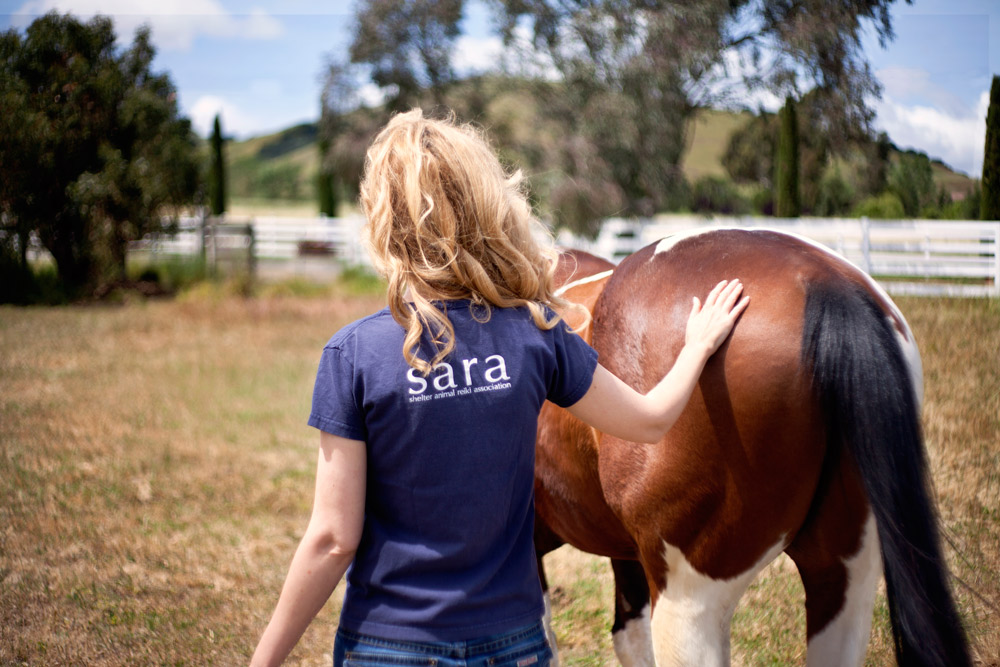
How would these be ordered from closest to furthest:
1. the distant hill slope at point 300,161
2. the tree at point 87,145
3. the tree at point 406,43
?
the tree at point 87,145 < the distant hill slope at point 300,161 < the tree at point 406,43

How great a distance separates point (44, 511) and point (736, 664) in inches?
172

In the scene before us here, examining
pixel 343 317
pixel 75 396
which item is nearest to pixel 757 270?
pixel 75 396

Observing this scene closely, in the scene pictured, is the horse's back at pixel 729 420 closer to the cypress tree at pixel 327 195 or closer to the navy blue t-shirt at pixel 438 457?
the navy blue t-shirt at pixel 438 457

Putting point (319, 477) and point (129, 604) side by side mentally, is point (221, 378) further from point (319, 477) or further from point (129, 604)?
point (319, 477)

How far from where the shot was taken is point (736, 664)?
3.12 m

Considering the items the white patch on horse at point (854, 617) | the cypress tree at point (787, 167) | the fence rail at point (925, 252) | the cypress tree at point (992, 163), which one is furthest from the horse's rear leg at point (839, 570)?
the cypress tree at point (787, 167)

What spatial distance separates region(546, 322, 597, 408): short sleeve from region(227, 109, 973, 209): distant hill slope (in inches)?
109

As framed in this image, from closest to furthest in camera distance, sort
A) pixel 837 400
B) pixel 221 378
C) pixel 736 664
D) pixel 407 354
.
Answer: pixel 407 354, pixel 837 400, pixel 736 664, pixel 221 378

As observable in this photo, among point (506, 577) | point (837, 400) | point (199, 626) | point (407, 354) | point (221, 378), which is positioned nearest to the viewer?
point (407, 354)

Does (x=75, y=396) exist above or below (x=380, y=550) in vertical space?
below

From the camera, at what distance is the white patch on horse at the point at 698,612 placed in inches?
69.5

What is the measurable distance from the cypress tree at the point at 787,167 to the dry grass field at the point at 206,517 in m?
1.31

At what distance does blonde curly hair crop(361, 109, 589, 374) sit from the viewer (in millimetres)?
1365

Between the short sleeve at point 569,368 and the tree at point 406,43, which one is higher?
the tree at point 406,43
